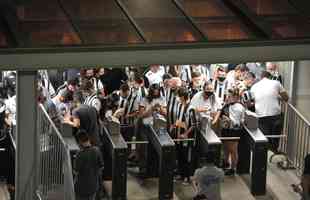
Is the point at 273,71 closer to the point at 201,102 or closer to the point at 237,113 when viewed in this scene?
the point at 237,113

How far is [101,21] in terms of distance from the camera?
1110cm

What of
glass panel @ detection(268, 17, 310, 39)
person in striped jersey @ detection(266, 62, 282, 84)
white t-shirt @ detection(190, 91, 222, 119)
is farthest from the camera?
person in striped jersey @ detection(266, 62, 282, 84)

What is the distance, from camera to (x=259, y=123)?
47.4 feet

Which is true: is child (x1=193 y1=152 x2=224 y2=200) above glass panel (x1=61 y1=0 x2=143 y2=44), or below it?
below

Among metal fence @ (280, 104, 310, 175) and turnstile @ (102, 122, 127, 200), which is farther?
metal fence @ (280, 104, 310, 175)

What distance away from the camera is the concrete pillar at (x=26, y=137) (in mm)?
10430

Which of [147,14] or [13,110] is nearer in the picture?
[147,14]

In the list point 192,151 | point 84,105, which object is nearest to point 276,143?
point 192,151

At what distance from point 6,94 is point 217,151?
4489 millimetres

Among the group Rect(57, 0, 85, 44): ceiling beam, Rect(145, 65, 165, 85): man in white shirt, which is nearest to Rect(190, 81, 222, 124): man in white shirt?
Rect(145, 65, 165, 85): man in white shirt

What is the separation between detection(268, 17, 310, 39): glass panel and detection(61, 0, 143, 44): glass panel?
80.1 inches

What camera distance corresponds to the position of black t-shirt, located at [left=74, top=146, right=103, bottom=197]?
11328mm

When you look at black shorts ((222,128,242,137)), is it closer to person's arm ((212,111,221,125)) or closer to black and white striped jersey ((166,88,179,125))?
person's arm ((212,111,221,125))

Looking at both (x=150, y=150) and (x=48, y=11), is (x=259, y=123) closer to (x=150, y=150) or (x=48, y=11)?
(x=150, y=150)
